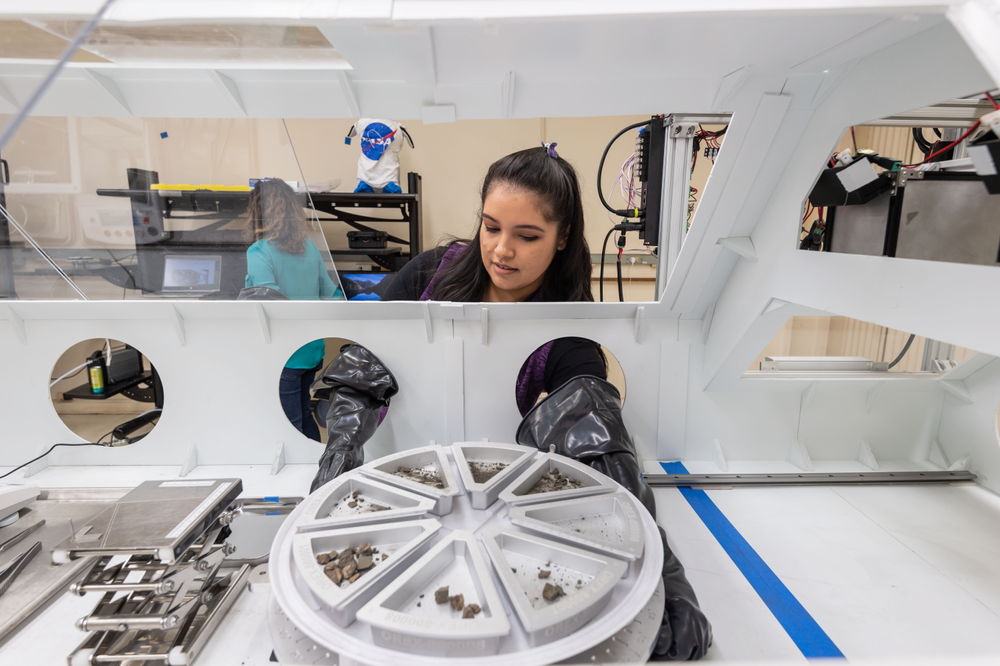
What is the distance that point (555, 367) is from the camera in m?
1.81

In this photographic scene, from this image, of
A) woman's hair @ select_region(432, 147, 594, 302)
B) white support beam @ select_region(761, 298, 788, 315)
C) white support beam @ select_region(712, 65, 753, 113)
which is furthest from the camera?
woman's hair @ select_region(432, 147, 594, 302)

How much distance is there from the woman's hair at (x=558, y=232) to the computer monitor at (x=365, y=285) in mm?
270

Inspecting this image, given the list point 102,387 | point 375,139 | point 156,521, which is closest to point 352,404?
point 156,521

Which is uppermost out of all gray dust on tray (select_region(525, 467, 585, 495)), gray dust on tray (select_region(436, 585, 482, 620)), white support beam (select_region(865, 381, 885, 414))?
white support beam (select_region(865, 381, 885, 414))

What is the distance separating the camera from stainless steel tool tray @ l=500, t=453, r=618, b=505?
1148 millimetres

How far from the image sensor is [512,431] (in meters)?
1.81

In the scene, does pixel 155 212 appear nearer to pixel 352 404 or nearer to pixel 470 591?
pixel 352 404

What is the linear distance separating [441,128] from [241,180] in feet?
2.63

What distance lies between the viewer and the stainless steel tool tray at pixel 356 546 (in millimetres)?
851

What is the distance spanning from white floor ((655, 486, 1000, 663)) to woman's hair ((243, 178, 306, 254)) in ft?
5.22

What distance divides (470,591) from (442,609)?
7 centimetres

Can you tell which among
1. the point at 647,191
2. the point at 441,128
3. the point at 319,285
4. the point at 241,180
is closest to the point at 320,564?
the point at 319,285

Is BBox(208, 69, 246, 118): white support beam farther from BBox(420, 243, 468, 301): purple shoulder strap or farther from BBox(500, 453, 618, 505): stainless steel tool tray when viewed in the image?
BBox(500, 453, 618, 505): stainless steel tool tray

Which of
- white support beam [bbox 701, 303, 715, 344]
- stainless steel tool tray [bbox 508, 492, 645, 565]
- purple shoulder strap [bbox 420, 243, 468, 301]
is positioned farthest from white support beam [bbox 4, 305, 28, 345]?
white support beam [bbox 701, 303, 715, 344]
